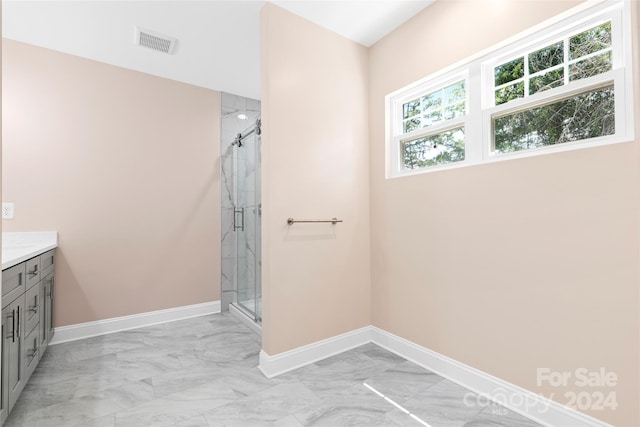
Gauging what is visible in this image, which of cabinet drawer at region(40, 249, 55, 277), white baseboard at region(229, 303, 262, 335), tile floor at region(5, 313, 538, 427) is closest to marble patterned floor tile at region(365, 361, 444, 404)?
tile floor at region(5, 313, 538, 427)

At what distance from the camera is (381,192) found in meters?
2.69

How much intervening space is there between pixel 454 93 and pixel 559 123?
2.44ft

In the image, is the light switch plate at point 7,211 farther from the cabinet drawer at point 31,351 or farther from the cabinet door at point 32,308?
the cabinet drawer at point 31,351

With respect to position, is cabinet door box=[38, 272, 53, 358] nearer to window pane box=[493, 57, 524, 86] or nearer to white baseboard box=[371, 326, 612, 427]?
white baseboard box=[371, 326, 612, 427]

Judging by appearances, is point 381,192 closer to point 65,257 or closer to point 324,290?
point 324,290

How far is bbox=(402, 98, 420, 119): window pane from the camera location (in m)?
2.54

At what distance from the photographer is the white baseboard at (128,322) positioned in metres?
2.79

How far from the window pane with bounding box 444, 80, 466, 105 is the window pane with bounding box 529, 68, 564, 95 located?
0.43 meters

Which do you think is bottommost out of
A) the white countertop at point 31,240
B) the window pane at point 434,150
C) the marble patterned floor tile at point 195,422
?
the marble patterned floor tile at point 195,422

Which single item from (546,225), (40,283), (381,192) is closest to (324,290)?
(381,192)

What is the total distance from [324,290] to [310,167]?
39.2 inches

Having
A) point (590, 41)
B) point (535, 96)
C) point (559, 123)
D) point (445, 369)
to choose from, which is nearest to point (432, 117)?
point (535, 96)

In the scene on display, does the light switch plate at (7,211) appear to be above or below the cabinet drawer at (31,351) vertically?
above

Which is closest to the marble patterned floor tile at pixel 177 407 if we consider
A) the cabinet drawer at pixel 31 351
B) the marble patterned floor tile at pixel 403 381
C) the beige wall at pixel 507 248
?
the cabinet drawer at pixel 31 351
